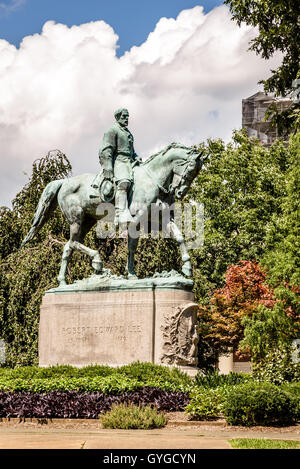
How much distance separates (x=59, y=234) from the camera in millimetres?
29094

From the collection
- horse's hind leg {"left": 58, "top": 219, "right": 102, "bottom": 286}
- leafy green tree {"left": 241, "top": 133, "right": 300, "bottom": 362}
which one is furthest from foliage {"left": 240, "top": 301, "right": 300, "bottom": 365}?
horse's hind leg {"left": 58, "top": 219, "right": 102, "bottom": 286}

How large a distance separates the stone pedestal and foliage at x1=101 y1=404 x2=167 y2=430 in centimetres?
368

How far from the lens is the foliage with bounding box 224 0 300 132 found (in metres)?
24.5

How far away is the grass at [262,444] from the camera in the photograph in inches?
349

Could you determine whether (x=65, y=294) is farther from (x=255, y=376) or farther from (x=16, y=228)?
(x=16, y=228)

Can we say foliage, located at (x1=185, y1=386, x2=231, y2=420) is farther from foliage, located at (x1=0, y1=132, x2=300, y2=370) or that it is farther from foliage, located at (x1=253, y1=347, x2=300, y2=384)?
foliage, located at (x1=0, y1=132, x2=300, y2=370)

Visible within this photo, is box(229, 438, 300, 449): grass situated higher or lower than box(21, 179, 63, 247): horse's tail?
lower

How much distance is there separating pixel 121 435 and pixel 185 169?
7.97 metres

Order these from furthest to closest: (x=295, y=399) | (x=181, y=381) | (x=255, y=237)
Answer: (x=255, y=237)
(x=181, y=381)
(x=295, y=399)

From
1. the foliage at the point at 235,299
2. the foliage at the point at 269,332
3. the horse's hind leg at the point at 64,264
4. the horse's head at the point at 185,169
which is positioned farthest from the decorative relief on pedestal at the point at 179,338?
the foliage at the point at 235,299

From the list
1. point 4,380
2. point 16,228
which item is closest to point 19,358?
point 16,228

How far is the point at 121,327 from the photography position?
16.3 meters

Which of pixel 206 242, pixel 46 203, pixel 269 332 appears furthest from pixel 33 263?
pixel 206 242

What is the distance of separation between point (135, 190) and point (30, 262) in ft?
31.5
